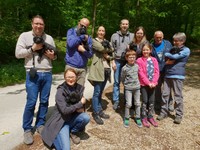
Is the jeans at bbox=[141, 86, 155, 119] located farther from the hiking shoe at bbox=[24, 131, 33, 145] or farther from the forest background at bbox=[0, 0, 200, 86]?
the forest background at bbox=[0, 0, 200, 86]

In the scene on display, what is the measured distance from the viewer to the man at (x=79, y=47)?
15.7 feet

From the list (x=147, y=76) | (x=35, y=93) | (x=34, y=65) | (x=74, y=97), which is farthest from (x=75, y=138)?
(x=147, y=76)

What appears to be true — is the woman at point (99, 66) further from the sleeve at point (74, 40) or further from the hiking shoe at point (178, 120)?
the hiking shoe at point (178, 120)

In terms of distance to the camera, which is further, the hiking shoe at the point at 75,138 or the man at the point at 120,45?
the man at the point at 120,45

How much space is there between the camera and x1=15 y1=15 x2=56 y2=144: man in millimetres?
4230

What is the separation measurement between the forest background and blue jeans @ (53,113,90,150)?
5230mm

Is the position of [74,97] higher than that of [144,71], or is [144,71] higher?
[144,71]

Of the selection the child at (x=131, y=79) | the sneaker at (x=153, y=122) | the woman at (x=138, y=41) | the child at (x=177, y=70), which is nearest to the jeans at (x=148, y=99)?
the sneaker at (x=153, y=122)

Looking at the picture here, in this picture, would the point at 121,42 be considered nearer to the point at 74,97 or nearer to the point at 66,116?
the point at 74,97

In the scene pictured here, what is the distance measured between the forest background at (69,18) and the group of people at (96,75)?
4.84 m

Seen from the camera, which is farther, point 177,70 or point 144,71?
point 177,70

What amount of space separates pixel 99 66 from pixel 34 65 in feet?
4.97

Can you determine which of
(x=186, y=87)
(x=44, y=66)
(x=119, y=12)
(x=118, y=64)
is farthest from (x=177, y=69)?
(x=119, y=12)

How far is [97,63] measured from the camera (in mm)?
5359
